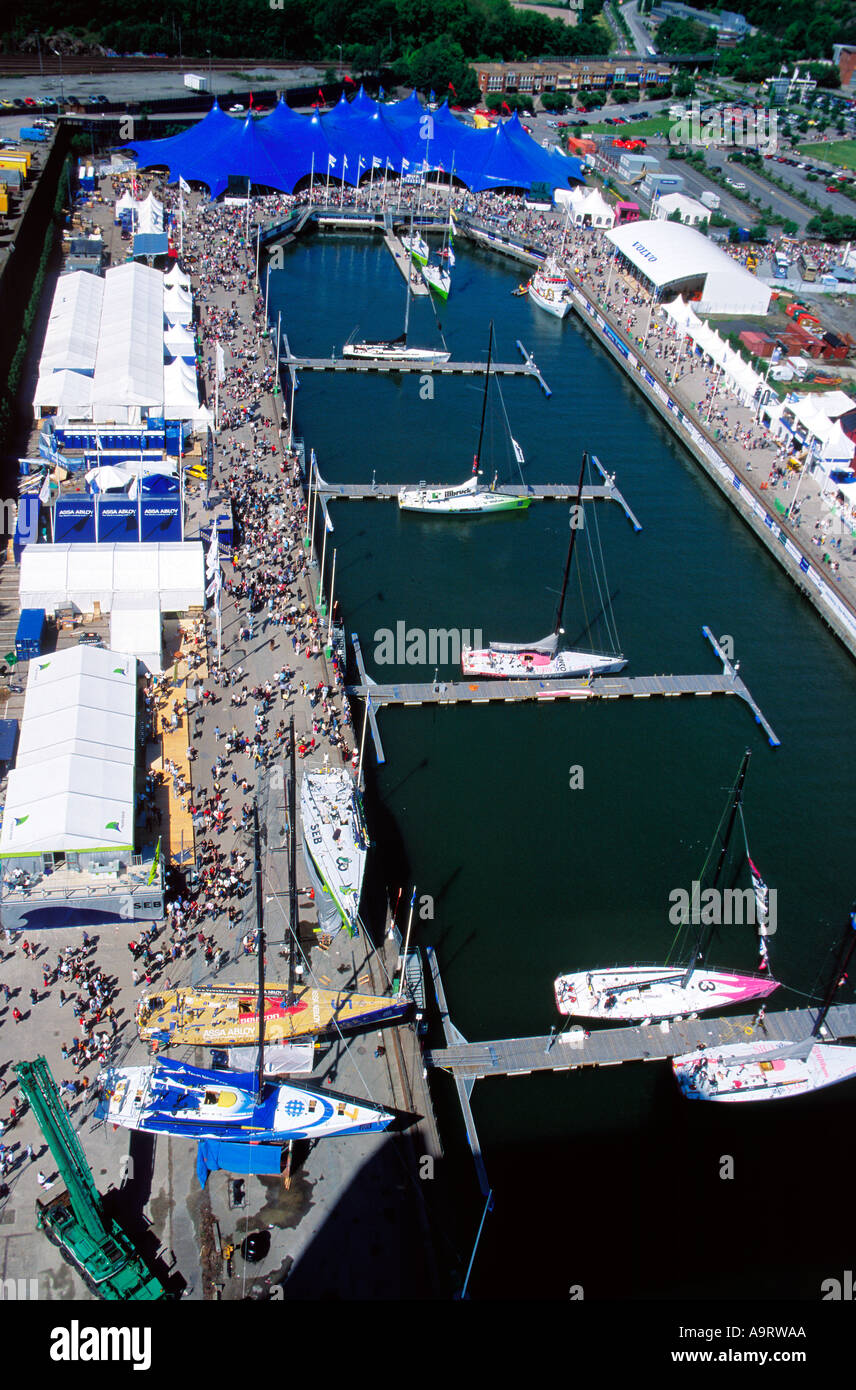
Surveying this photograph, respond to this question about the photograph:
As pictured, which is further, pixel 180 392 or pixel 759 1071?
pixel 180 392

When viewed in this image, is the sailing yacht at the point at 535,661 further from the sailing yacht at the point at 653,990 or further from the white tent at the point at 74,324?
the white tent at the point at 74,324

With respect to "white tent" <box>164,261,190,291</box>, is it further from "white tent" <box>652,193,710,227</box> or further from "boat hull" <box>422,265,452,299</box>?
"white tent" <box>652,193,710,227</box>

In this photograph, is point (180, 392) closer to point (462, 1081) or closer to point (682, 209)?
point (462, 1081)

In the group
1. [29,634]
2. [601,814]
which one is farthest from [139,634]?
[601,814]

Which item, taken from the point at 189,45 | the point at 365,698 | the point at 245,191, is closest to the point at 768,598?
the point at 365,698

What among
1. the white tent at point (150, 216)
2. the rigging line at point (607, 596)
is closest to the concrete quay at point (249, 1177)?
the rigging line at point (607, 596)

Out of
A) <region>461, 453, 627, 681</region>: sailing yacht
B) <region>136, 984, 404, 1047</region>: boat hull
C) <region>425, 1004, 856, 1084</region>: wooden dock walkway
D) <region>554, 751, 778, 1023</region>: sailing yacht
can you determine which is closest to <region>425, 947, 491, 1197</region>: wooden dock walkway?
<region>425, 1004, 856, 1084</region>: wooden dock walkway
